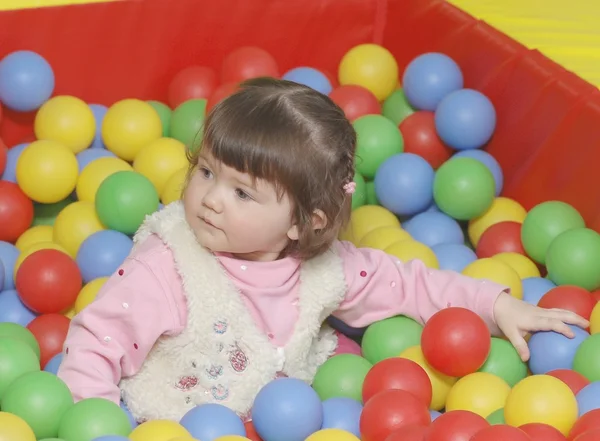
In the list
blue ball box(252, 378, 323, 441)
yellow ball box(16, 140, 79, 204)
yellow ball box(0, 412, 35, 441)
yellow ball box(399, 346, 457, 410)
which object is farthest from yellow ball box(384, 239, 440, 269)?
yellow ball box(0, 412, 35, 441)

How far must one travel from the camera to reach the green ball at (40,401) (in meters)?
1.36

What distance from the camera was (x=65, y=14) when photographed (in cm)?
217

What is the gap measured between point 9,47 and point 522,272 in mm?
1191

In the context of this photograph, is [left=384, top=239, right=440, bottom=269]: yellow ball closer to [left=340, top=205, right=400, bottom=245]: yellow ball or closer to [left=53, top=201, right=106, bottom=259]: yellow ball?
[left=340, top=205, right=400, bottom=245]: yellow ball

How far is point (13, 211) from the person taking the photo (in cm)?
199

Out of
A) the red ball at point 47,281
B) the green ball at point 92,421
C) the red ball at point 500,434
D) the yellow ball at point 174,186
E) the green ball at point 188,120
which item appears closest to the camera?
the red ball at point 500,434

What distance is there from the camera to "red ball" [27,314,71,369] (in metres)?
1.70

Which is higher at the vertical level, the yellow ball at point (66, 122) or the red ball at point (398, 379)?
the red ball at point (398, 379)

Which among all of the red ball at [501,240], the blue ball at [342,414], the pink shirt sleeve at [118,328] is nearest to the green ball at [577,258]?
the red ball at [501,240]

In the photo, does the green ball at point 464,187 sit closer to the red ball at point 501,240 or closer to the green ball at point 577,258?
the red ball at point 501,240

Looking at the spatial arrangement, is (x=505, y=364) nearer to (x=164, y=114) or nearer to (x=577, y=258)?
(x=577, y=258)

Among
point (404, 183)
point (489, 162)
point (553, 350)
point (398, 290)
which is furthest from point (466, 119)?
point (553, 350)

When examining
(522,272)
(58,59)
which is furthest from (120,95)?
(522,272)

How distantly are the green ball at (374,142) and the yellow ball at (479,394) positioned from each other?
2.38 ft
